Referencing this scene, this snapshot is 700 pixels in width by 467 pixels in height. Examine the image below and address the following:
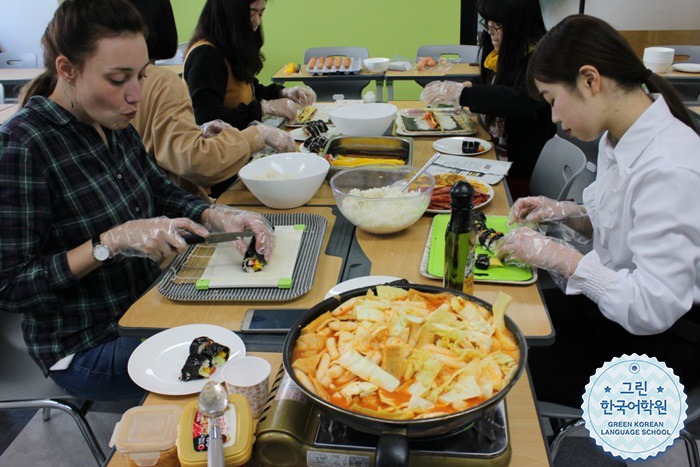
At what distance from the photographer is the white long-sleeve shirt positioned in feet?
4.15

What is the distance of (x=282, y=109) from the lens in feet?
9.32

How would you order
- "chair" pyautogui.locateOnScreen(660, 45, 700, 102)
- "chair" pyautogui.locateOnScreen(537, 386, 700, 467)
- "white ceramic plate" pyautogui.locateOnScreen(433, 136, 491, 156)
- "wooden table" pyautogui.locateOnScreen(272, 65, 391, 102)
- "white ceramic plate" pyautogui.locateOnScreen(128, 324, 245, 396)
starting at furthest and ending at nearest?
"wooden table" pyautogui.locateOnScreen(272, 65, 391, 102)
"chair" pyautogui.locateOnScreen(660, 45, 700, 102)
"white ceramic plate" pyautogui.locateOnScreen(433, 136, 491, 156)
"chair" pyautogui.locateOnScreen(537, 386, 700, 467)
"white ceramic plate" pyautogui.locateOnScreen(128, 324, 245, 396)

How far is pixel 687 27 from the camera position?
530cm

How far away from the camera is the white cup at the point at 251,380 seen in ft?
3.23

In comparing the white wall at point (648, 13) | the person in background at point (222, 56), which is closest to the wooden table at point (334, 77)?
the person in background at point (222, 56)

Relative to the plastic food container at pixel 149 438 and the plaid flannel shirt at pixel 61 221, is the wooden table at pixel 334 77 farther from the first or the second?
the plastic food container at pixel 149 438

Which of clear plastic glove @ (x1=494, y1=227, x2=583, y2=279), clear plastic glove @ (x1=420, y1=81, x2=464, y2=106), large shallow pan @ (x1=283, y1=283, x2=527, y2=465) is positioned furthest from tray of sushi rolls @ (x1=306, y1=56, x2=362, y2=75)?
large shallow pan @ (x1=283, y1=283, x2=527, y2=465)

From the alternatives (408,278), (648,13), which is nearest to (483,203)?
(408,278)

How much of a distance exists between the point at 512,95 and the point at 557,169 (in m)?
0.49

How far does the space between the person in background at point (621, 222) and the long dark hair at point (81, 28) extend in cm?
110

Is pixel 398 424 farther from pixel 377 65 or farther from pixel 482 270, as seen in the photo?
pixel 377 65

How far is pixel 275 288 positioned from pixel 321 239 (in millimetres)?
266

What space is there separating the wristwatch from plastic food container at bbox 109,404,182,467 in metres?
0.61

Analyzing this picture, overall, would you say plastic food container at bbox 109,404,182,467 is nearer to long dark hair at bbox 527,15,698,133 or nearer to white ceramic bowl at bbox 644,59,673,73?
long dark hair at bbox 527,15,698,133
